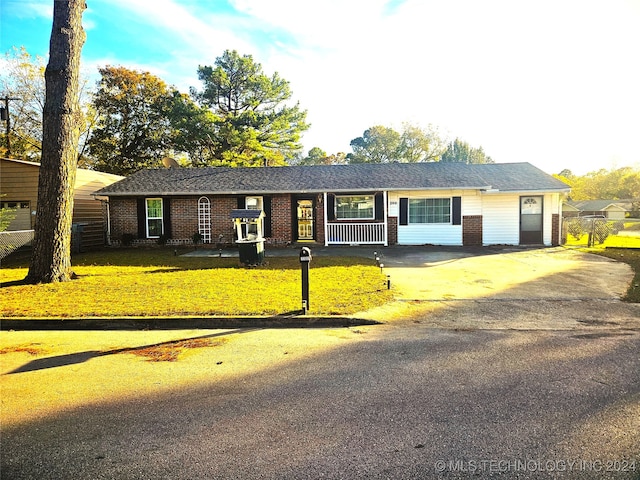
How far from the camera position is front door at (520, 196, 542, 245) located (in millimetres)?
17641

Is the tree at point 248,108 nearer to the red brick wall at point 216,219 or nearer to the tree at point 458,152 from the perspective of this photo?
the red brick wall at point 216,219

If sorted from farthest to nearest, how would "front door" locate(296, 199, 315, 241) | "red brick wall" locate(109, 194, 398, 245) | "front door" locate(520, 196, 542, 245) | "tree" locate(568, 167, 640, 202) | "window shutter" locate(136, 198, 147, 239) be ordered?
1. "tree" locate(568, 167, 640, 202)
2. "front door" locate(296, 199, 315, 241)
3. "window shutter" locate(136, 198, 147, 239)
4. "red brick wall" locate(109, 194, 398, 245)
5. "front door" locate(520, 196, 542, 245)

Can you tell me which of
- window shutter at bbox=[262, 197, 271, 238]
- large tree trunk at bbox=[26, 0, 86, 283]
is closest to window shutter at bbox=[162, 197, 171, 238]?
window shutter at bbox=[262, 197, 271, 238]

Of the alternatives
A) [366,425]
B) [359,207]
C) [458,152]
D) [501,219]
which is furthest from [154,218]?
[458,152]

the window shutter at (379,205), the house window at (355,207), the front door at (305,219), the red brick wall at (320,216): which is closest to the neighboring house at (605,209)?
the window shutter at (379,205)

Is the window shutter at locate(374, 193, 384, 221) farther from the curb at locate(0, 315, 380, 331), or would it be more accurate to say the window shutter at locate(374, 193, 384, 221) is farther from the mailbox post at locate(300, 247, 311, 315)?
the curb at locate(0, 315, 380, 331)

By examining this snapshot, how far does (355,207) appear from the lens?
18.3 metres

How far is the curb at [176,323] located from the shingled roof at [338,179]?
11.7 metres

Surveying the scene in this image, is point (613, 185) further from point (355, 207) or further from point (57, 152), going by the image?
point (57, 152)

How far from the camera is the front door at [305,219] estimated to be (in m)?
19.3

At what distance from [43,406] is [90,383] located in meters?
0.51

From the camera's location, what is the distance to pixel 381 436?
2.88 metres

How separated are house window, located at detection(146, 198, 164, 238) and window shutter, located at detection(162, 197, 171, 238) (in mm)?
190

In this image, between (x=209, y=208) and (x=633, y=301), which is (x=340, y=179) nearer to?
(x=209, y=208)
